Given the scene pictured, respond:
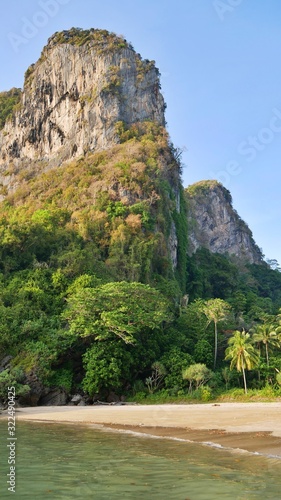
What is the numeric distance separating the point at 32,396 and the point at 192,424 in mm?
16477

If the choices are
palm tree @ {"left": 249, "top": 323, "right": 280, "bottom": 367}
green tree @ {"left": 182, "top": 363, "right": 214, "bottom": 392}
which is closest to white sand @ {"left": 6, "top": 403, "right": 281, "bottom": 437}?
→ green tree @ {"left": 182, "top": 363, "right": 214, "bottom": 392}

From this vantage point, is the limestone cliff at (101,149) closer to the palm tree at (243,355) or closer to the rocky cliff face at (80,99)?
the rocky cliff face at (80,99)

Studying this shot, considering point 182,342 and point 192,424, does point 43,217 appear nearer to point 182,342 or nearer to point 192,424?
point 182,342

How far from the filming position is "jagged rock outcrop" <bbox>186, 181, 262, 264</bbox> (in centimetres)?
12031

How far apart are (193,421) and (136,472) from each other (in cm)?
1218

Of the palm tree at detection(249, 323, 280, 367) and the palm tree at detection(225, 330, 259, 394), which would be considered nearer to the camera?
the palm tree at detection(225, 330, 259, 394)

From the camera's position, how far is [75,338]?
1382 inches

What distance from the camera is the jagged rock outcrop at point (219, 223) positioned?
120312 mm

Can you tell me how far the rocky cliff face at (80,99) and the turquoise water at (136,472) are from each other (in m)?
58.6

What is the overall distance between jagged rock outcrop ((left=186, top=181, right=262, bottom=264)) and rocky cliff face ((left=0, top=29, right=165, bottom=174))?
156 ft

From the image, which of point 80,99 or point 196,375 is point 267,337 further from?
point 80,99

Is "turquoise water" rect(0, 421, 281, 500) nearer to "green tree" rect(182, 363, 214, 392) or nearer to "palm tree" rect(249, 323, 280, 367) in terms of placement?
"green tree" rect(182, 363, 214, 392)

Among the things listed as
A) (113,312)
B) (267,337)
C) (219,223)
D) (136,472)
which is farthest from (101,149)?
(219,223)

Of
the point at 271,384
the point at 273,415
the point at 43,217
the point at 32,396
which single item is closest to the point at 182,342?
the point at 271,384
